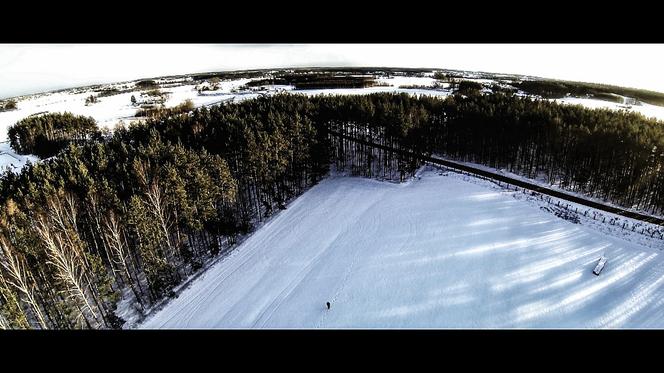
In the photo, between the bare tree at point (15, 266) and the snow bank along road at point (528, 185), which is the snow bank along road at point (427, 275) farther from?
the bare tree at point (15, 266)

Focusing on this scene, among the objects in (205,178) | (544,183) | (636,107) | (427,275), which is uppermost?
(205,178)

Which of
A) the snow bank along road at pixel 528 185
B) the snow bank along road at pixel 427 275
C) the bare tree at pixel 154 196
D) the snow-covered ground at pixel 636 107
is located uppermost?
the bare tree at pixel 154 196

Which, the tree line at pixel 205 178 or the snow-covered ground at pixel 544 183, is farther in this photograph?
the snow-covered ground at pixel 544 183

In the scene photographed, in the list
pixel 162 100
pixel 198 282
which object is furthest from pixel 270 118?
pixel 162 100

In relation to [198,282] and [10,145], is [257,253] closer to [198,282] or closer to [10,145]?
[198,282]

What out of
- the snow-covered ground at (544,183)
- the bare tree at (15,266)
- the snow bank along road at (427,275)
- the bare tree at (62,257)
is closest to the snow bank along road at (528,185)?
the snow-covered ground at (544,183)

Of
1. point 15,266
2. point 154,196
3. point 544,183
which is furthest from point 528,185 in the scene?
point 15,266

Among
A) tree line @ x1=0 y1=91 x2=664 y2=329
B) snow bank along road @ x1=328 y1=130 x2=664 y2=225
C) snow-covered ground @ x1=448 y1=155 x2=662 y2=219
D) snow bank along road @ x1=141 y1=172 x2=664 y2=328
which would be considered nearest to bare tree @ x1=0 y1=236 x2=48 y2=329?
tree line @ x1=0 y1=91 x2=664 y2=329

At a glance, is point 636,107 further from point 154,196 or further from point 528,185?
point 154,196
